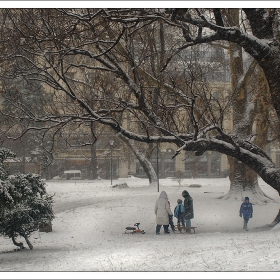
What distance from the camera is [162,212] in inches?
453

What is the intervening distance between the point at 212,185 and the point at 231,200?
0.81 meters

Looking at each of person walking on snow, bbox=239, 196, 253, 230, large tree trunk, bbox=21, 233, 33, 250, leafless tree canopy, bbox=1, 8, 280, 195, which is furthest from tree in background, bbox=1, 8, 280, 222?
large tree trunk, bbox=21, 233, 33, 250

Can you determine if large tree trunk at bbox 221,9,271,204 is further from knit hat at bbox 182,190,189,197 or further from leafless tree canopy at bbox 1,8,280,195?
leafless tree canopy at bbox 1,8,280,195

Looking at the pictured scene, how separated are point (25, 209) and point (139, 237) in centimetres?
277

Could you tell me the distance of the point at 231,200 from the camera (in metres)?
13.4

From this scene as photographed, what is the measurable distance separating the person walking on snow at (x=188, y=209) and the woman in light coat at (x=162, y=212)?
0.51 meters

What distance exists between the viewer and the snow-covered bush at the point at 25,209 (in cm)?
885

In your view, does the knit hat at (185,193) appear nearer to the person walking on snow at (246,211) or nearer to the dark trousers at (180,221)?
the dark trousers at (180,221)

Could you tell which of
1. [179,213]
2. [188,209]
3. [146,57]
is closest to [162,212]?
[179,213]

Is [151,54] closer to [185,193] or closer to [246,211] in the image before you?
[185,193]

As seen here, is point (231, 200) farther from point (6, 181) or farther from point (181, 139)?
point (6, 181)

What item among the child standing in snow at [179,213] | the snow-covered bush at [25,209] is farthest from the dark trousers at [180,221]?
the snow-covered bush at [25,209]

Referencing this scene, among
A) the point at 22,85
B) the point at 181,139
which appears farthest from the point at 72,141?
the point at 181,139

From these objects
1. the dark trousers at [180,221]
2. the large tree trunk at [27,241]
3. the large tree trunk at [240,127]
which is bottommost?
the large tree trunk at [27,241]
